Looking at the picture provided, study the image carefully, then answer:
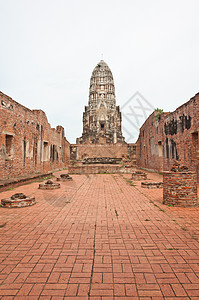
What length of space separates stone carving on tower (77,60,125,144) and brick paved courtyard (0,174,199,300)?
34647 mm

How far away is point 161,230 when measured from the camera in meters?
3.41

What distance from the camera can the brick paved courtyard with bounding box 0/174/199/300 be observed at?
192cm

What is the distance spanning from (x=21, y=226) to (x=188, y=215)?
3505 mm

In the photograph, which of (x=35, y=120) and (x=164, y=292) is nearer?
(x=164, y=292)

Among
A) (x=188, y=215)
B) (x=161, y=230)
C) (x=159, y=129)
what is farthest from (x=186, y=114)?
(x=161, y=230)

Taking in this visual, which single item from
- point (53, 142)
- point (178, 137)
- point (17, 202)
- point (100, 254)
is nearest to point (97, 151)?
point (53, 142)

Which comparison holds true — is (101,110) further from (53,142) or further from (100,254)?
(100,254)

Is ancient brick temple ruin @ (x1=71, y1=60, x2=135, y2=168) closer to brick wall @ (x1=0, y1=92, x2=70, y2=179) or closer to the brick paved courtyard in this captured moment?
brick wall @ (x1=0, y1=92, x2=70, y2=179)

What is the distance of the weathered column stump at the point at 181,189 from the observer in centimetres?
495

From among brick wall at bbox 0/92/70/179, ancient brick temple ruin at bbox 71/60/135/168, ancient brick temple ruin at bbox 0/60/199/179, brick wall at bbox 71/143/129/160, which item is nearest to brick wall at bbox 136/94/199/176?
ancient brick temple ruin at bbox 0/60/199/179

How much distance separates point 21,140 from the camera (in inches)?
420

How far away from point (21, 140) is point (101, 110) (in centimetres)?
3138

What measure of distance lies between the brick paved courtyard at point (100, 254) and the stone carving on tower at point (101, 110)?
34647mm

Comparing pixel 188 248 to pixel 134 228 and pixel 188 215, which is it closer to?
pixel 134 228
